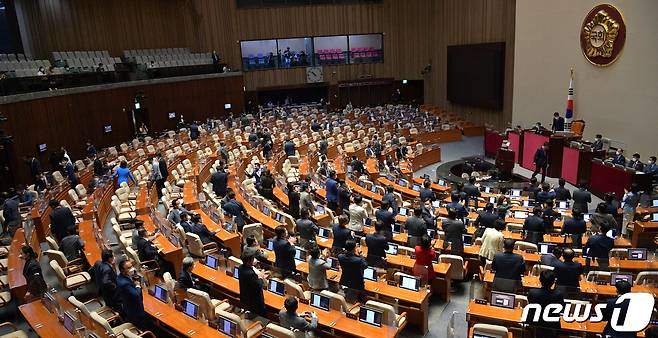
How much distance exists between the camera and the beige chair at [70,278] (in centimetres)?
853

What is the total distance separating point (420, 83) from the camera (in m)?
35.0

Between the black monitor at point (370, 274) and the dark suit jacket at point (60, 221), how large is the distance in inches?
283

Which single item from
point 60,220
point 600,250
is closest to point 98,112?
point 60,220

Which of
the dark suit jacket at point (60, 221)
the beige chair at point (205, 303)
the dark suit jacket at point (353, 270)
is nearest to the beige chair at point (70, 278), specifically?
the dark suit jacket at point (60, 221)

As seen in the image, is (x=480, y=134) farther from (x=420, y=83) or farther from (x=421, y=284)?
(x=421, y=284)

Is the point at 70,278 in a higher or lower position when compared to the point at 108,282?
lower

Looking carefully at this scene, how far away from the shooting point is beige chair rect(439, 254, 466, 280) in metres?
8.75

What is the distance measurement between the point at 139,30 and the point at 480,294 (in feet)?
91.5

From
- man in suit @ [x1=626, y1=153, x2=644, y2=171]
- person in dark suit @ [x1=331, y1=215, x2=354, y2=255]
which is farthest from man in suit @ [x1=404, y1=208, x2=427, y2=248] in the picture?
man in suit @ [x1=626, y1=153, x2=644, y2=171]

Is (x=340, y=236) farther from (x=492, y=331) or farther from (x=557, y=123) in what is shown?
(x=557, y=123)

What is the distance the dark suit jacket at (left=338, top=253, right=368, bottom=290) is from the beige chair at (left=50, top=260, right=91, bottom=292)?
4.84m

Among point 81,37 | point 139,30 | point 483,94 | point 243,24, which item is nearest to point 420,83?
point 483,94

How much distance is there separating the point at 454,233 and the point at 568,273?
2.49 metres

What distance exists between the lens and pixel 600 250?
28.0 feet
